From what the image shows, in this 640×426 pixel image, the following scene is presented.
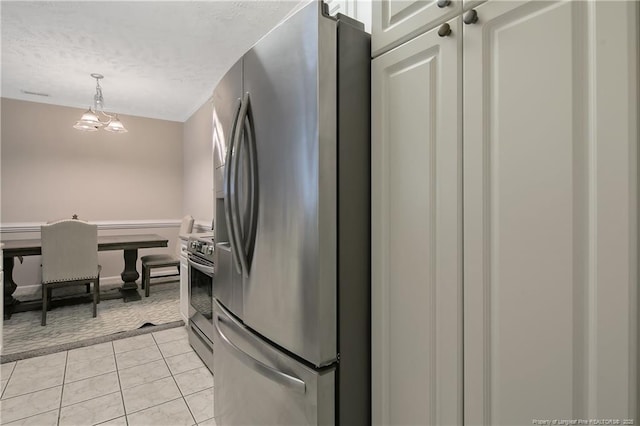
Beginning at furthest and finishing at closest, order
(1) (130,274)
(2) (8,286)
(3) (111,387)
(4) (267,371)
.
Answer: (1) (130,274) → (2) (8,286) → (3) (111,387) → (4) (267,371)

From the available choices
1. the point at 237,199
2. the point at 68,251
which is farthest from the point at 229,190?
the point at 68,251

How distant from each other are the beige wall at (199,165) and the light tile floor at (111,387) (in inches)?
76.9

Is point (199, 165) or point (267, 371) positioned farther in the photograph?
point (199, 165)

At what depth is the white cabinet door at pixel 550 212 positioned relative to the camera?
61cm

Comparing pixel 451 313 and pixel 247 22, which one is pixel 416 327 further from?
pixel 247 22

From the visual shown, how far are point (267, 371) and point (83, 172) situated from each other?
509cm

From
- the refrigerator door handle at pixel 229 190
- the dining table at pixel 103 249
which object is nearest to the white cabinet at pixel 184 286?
the dining table at pixel 103 249

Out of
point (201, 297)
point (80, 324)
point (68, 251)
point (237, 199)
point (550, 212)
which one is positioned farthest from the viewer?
point (68, 251)

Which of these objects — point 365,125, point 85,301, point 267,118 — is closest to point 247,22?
point 267,118

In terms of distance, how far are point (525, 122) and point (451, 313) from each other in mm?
515

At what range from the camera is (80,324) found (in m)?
3.25

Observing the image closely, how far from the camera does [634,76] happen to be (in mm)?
597

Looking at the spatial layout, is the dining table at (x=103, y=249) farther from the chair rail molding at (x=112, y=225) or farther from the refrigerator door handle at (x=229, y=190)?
the refrigerator door handle at (x=229, y=190)

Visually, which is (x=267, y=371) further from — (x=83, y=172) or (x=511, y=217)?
(x=83, y=172)
